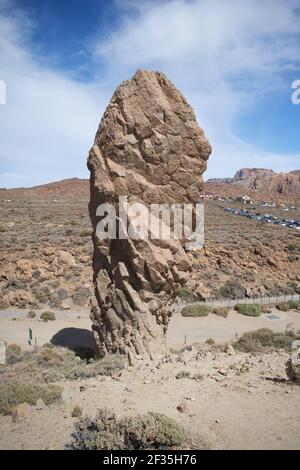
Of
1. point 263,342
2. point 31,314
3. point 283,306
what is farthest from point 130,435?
point 283,306

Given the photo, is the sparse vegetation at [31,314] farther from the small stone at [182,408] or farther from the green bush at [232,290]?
the small stone at [182,408]

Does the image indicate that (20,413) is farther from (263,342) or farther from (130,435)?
(263,342)

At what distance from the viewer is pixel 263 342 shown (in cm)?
1509

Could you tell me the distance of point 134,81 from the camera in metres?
10.5

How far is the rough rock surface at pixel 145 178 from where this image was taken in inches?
407

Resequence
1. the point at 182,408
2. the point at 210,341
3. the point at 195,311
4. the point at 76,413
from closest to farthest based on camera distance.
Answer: the point at 76,413
the point at 182,408
the point at 210,341
the point at 195,311

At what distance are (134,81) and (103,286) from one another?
5605 mm

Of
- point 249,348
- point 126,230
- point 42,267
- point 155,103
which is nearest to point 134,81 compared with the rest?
point 155,103

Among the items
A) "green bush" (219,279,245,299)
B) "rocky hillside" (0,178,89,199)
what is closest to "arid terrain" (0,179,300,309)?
"green bush" (219,279,245,299)

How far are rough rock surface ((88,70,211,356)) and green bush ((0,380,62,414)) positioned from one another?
8.33 feet

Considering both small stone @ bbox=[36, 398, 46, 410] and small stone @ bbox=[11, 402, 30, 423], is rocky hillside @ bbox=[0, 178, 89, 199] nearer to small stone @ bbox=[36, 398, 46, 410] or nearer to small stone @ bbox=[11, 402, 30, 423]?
small stone @ bbox=[36, 398, 46, 410]

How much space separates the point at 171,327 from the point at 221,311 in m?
3.72

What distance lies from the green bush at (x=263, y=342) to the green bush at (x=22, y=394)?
7517mm

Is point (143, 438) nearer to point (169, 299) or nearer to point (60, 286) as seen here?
point (169, 299)
